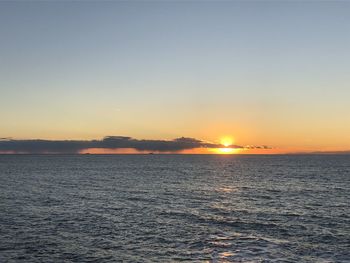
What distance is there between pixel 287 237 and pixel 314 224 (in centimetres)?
802

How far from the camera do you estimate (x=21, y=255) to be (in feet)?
104

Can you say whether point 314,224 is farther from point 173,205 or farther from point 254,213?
point 173,205

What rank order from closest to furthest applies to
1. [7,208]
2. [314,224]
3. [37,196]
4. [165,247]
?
[165,247] → [314,224] → [7,208] → [37,196]

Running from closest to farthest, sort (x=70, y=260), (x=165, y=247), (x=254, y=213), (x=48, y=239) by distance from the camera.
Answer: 1. (x=70, y=260)
2. (x=165, y=247)
3. (x=48, y=239)
4. (x=254, y=213)

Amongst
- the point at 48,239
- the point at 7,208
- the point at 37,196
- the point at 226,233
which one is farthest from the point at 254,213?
the point at 37,196

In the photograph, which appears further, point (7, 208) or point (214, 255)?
point (7, 208)

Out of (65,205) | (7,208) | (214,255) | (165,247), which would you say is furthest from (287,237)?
(7,208)

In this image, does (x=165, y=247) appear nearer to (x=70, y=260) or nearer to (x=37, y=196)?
(x=70, y=260)

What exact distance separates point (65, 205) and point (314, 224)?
117 feet

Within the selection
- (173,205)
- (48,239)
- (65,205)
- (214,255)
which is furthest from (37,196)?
(214,255)

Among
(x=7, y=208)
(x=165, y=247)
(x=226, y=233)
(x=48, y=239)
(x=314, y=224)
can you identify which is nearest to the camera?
(x=165, y=247)

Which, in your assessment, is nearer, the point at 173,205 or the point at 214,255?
the point at 214,255

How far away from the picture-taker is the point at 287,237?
3784 cm

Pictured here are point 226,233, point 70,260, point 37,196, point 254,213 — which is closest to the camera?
point 70,260
